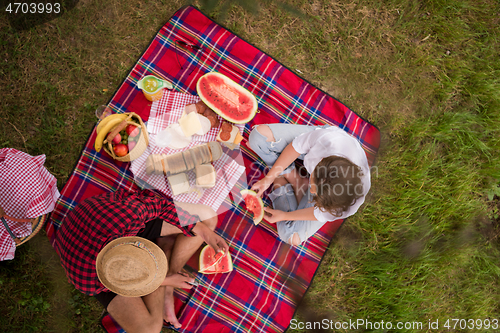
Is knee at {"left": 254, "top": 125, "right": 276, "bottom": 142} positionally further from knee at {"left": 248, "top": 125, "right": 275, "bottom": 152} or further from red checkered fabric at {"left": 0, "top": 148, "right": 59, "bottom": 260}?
red checkered fabric at {"left": 0, "top": 148, "right": 59, "bottom": 260}

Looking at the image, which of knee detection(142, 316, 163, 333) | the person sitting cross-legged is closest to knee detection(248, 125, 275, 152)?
the person sitting cross-legged

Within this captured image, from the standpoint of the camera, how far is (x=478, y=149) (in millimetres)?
3568

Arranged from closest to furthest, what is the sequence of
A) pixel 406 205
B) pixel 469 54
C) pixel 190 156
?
pixel 190 156
pixel 406 205
pixel 469 54

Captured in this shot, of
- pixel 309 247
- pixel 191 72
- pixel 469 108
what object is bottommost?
pixel 309 247

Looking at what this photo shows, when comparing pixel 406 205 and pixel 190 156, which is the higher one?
pixel 406 205

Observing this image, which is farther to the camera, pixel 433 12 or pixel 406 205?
pixel 433 12

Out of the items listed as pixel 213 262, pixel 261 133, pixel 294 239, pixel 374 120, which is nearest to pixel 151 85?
pixel 261 133

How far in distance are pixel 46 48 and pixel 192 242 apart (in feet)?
9.72

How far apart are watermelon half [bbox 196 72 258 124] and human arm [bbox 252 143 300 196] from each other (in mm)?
650

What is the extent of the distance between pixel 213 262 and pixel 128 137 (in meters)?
1.64

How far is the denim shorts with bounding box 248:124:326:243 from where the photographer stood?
2.86 metres

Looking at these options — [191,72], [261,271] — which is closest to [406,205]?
[261,271]

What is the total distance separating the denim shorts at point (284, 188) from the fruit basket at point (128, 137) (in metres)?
1.14

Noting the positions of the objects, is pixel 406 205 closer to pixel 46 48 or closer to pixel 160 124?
pixel 160 124
